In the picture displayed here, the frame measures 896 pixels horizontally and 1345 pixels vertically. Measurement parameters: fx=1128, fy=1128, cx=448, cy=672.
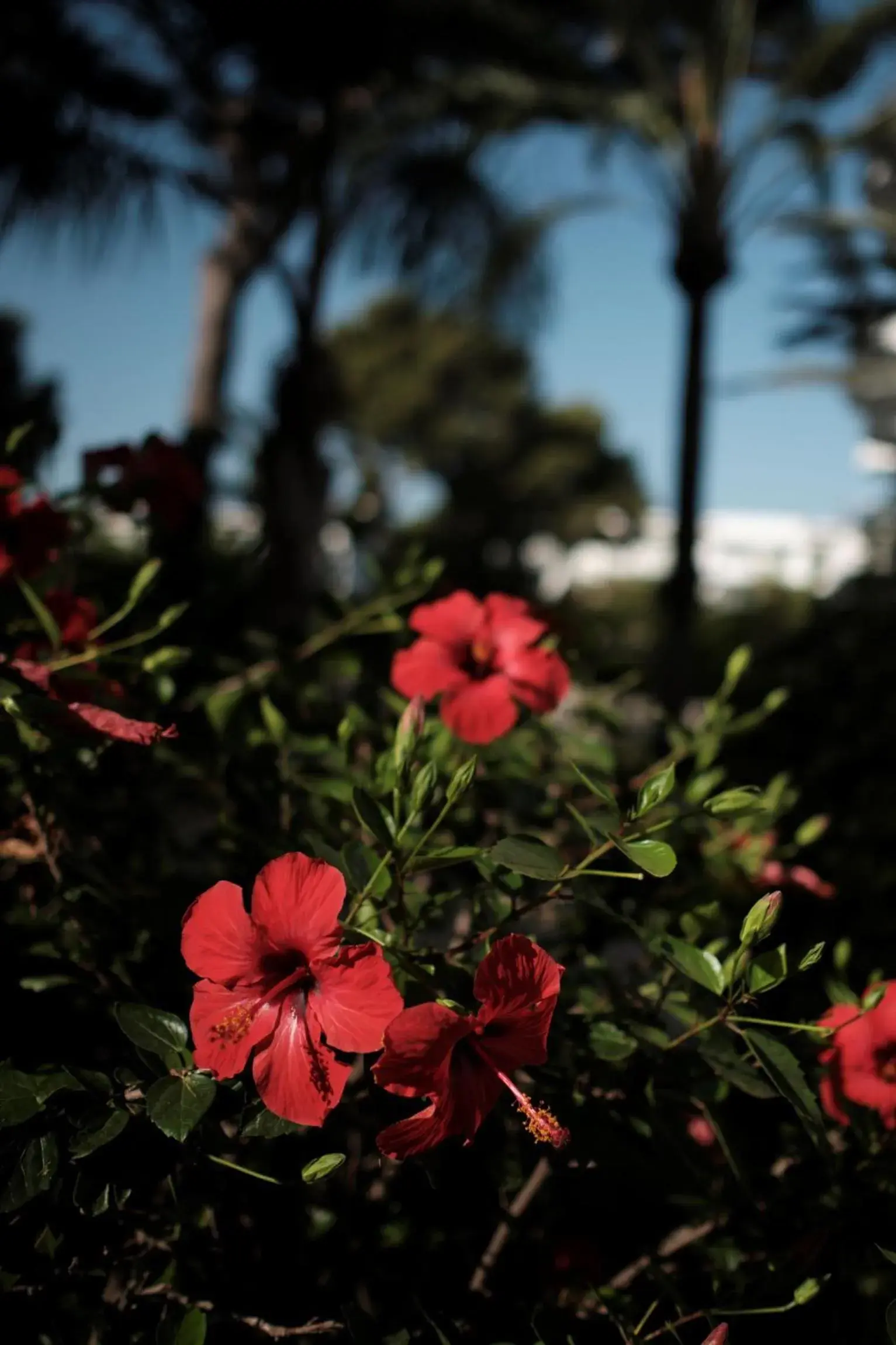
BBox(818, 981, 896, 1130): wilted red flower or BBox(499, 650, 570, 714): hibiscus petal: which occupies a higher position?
BBox(499, 650, 570, 714): hibiscus petal

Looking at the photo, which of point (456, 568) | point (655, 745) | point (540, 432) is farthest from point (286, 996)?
point (540, 432)

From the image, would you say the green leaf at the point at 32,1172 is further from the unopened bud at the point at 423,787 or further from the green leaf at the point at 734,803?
the green leaf at the point at 734,803

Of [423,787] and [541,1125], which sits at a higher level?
[423,787]

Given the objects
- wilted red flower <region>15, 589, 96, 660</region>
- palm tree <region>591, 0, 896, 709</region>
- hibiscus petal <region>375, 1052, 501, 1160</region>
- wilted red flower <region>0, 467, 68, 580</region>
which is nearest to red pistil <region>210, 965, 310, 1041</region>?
hibiscus petal <region>375, 1052, 501, 1160</region>

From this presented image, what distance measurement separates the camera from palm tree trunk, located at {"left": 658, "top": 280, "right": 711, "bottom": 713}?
618cm

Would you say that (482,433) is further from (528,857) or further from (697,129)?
(528,857)

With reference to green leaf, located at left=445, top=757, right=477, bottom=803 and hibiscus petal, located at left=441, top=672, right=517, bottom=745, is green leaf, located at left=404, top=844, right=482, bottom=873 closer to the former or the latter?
green leaf, located at left=445, top=757, right=477, bottom=803

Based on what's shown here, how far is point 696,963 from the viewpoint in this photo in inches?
29.6

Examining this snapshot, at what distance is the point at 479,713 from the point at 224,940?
12.5 inches

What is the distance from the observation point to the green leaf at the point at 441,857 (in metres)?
0.68

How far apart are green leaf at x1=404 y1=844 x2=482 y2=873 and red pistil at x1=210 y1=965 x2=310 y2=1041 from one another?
0.10 meters

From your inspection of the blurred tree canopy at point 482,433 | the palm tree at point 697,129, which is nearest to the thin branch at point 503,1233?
the palm tree at point 697,129

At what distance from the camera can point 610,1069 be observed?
82cm

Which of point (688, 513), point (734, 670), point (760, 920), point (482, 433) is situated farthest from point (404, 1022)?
point (482, 433)
